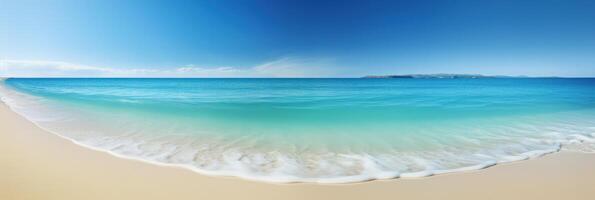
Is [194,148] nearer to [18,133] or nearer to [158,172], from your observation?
[158,172]

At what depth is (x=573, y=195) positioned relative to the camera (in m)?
2.43

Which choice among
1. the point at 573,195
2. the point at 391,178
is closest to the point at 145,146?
the point at 391,178

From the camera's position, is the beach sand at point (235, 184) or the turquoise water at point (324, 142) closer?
the beach sand at point (235, 184)

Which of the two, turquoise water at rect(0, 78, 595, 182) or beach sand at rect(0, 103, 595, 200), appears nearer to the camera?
beach sand at rect(0, 103, 595, 200)

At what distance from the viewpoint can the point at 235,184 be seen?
103 inches

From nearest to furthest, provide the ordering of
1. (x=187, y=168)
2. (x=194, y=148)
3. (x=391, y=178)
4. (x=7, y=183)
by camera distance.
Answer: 1. (x=7, y=183)
2. (x=391, y=178)
3. (x=187, y=168)
4. (x=194, y=148)

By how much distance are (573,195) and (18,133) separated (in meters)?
7.58

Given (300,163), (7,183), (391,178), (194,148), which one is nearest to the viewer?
(7,183)

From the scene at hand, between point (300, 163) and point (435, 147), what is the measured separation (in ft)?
7.02

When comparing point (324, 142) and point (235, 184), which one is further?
point (324, 142)

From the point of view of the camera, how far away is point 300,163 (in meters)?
3.32

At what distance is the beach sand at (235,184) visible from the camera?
2.37m

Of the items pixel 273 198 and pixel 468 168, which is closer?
pixel 273 198

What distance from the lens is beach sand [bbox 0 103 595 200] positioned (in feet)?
7.77
